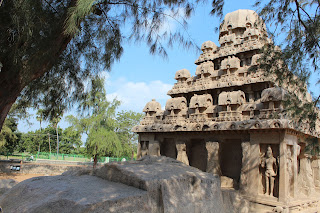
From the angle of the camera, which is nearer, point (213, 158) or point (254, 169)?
point (254, 169)

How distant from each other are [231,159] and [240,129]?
2.78 metres

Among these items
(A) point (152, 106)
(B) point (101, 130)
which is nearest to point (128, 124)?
(B) point (101, 130)

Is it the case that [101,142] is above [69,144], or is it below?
above

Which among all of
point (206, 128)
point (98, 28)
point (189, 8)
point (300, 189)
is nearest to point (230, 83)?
point (206, 128)

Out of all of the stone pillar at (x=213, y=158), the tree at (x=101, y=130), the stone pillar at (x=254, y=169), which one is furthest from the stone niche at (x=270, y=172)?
the tree at (x=101, y=130)

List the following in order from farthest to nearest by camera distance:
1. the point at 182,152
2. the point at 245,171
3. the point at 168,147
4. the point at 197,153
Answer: the point at 168,147
the point at 197,153
the point at 182,152
the point at 245,171

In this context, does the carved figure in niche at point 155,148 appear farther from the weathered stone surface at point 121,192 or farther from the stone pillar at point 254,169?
the weathered stone surface at point 121,192

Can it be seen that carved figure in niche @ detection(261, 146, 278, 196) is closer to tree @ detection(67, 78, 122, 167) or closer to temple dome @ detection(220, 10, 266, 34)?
temple dome @ detection(220, 10, 266, 34)

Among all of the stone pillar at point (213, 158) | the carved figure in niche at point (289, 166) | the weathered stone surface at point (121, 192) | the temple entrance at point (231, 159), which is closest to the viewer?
the weathered stone surface at point (121, 192)

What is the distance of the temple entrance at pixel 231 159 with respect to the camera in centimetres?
1162

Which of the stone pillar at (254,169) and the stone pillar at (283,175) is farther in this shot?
the stone pillar at (254,169)

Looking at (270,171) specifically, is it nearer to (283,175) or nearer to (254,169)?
(283,175)

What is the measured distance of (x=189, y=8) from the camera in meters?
5.89

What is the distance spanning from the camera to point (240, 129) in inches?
380
